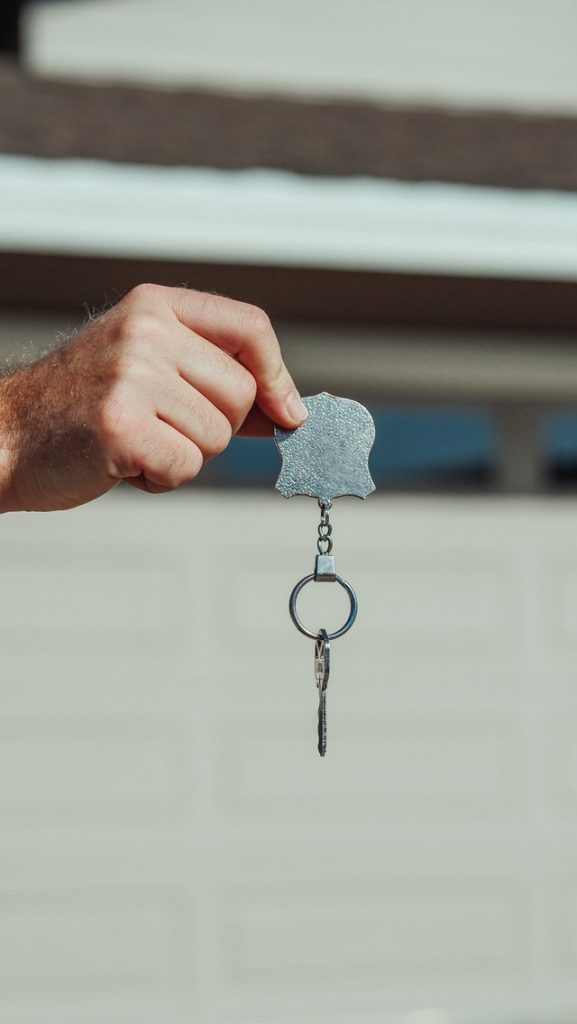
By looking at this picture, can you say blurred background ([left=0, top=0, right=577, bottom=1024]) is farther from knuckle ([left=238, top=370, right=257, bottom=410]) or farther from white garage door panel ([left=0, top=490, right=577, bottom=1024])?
knuckle ([left=238, top=370, right=257, bottom=410])

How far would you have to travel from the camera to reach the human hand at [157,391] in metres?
1.46

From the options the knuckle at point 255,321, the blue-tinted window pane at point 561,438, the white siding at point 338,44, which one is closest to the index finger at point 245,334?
the knuckle at point 255,321

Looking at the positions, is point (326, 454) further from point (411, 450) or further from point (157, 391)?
point (411, 450)

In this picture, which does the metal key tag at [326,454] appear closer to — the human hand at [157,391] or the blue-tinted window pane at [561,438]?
the human hand at [157,391]

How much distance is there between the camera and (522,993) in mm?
5258

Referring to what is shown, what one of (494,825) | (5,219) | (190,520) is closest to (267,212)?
(5,219)

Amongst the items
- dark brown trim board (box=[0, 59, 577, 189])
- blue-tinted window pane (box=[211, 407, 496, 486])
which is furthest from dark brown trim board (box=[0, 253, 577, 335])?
blue-tinted window pane (box=[211, 407, 496, 486])

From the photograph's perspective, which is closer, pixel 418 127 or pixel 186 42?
pixel 418 127

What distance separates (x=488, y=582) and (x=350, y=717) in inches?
28.9

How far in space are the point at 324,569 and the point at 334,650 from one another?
369 centimetres

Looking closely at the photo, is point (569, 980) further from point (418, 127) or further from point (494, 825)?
point (418, 127)

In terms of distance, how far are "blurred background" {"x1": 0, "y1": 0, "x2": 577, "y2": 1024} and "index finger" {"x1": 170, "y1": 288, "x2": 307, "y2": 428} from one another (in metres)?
2.89

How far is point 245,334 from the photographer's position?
1479 mm

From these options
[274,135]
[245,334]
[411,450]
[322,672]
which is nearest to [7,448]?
[245,334]
